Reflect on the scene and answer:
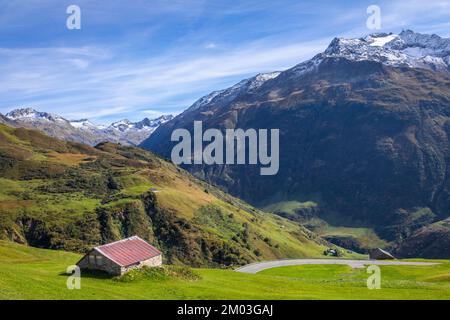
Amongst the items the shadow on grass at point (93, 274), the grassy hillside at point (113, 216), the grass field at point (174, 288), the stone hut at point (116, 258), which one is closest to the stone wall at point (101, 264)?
the stone hut at point (116, 258)

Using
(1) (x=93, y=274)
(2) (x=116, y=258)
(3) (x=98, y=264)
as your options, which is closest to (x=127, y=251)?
(2) (x=116, y=258)

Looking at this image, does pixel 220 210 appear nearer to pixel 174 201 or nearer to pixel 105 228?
pixel 174 201

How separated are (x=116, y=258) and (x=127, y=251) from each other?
405cm

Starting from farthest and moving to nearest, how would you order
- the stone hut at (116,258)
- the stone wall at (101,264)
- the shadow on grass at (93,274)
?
the stone hut at (116,258)
the stone wall at (101,264)
the shadow on grass at (93,274)

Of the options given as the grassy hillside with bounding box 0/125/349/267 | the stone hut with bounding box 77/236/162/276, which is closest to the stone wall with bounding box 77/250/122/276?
the stone hut with bounding box 77/236/162/276

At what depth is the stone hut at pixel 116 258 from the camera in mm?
52469

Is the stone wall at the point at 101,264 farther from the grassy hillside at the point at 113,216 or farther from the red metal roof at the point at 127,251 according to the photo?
the grassy hillside at the point at 113,216

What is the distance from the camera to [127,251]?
57.2m

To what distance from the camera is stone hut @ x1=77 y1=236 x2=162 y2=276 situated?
172 feet

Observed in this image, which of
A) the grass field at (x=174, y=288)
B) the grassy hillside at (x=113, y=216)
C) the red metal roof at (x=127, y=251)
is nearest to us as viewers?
the grass field at (x=174, y=288)

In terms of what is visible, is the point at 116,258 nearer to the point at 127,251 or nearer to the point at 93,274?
the point at 93,274

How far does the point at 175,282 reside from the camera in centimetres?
5144
